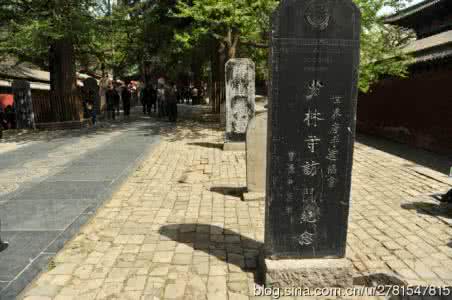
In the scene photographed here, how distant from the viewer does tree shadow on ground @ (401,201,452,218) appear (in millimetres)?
5828

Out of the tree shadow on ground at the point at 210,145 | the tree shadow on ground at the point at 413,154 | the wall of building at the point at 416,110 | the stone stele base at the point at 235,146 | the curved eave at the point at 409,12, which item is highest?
the curved eave at the point at 409,12

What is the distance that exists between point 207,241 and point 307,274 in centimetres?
158

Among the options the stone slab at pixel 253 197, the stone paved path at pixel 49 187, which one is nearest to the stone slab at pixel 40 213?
the stone paved path at pixel 49 187

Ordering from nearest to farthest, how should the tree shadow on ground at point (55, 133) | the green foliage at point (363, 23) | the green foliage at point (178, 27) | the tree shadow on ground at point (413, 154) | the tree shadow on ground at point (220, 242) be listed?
the tree shadow on ground at point (220, 242) < the tree shadow on ground at point (413, 154) < the green foliage at point (363, 23) < the green foliage at point (178, 27) < the tree shadow on ground at point (55, 133)

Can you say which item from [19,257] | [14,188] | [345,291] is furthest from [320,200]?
[14,188]

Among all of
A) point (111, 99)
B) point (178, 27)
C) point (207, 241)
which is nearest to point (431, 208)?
point (207, 241)

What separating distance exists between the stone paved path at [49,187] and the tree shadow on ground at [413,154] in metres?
7.66

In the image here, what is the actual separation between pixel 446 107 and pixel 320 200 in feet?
30.3

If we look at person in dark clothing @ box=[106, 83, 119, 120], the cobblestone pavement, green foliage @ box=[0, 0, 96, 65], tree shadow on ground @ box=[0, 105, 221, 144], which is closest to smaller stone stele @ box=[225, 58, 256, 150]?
tree shadow on ground @ box=[0, 105, 221, 144]

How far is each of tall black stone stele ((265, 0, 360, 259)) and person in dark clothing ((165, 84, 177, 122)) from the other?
1508 cm

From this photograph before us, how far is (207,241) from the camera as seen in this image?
478 cm

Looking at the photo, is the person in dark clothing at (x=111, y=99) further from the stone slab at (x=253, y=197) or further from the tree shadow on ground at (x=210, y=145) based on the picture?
the stone slab at (x=253, y=197)

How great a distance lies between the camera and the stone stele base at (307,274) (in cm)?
361

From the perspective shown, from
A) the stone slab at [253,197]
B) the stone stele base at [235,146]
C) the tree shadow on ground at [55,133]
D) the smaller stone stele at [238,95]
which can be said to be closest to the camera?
the stone slab at [253,197]
